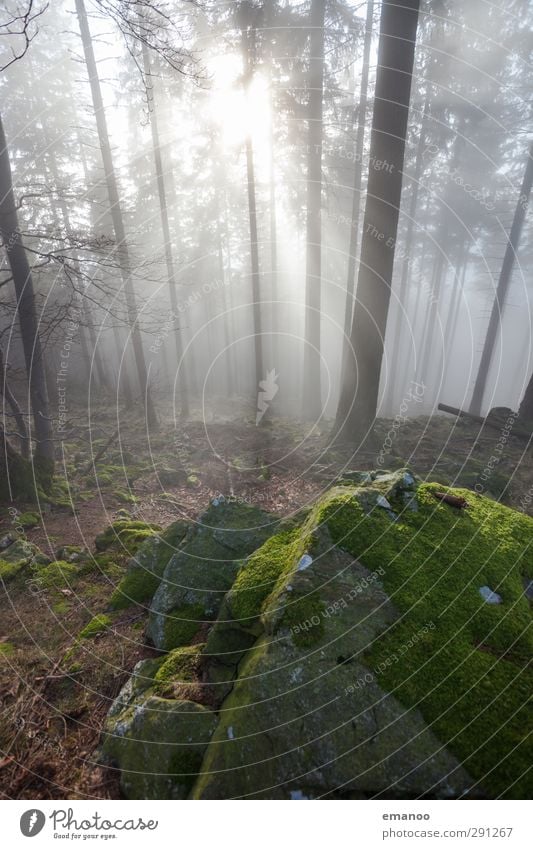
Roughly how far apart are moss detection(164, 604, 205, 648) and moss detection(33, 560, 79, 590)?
2468mm

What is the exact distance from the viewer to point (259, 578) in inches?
135

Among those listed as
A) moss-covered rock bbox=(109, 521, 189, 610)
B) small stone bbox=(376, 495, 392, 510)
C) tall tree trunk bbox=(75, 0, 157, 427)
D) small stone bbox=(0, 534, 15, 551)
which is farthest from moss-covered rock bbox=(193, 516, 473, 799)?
tall tree trunk bbox=(75, 0, 157, 427)

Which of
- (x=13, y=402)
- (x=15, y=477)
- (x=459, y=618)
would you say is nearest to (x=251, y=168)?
(x=13, y=402)

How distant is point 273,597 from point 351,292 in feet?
61.0

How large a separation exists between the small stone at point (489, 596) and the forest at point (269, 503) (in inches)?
1.2

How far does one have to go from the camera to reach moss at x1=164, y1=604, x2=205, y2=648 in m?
3.69

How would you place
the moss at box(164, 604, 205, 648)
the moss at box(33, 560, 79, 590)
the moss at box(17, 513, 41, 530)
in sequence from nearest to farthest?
the moss at box(164, 604, 205, 648) → the moss at box(33, 560, 79, 590) → the moss at box(17, 513, 41, 530)

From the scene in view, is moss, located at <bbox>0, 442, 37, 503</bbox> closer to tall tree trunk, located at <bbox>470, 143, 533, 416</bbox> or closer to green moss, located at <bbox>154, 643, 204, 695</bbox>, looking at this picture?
green moss, located at <bbox>154, 643, 204, 695</bbox>

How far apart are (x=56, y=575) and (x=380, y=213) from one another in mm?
9737

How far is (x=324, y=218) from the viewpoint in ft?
70.5

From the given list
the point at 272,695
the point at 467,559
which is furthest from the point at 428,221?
the point at 272,695

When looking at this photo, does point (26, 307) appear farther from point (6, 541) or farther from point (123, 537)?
point (123, 537)

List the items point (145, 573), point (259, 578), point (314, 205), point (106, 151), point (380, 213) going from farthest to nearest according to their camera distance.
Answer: point (314, 205) → point (106, 151) → point (380, 213) → point (145, 573) → point (259, 578)

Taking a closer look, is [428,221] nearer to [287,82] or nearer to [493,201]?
[493,201]
